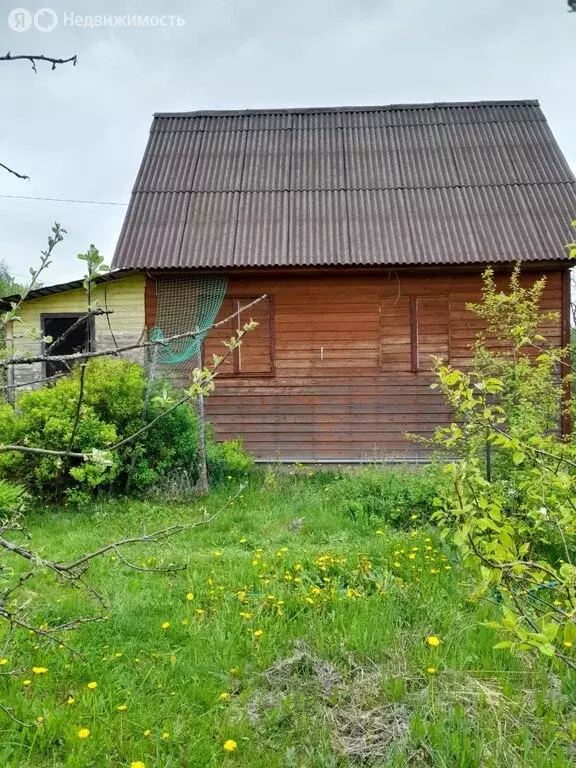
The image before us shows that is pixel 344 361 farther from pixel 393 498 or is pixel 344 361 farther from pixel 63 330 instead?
pixel 63 330

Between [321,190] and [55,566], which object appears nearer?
[55,566]

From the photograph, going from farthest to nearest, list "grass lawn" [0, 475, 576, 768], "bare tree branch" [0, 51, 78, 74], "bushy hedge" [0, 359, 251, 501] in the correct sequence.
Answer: "bushy hedge" [0, 359, 251, 501] → "grass lawn" [0, 475, 576, 768] → "bare tree branch" [0, 51, 78, 74]

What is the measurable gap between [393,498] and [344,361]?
3.43 metres

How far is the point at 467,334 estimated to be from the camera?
805 centimetres

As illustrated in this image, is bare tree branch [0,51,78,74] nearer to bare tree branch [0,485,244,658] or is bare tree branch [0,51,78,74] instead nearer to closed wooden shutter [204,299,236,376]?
bare tree branch [0,485,244,658]

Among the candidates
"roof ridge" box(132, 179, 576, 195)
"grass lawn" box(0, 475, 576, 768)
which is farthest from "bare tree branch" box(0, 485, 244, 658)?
"roof ridge" box(132, 179, 576, 195)

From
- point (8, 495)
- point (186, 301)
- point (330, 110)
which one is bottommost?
point (8, 495)

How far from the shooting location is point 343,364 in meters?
8.10

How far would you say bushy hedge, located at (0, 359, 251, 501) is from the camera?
211 inches

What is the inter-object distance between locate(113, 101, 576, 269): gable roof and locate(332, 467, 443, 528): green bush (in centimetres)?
367

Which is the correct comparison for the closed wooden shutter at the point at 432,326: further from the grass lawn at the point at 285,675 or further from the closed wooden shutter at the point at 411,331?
the grass lawn at the point at 285,675

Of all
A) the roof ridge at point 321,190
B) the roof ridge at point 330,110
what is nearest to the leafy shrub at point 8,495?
the roof ridge at point 321,190

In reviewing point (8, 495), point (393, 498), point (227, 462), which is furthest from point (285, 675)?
point (227, 462)

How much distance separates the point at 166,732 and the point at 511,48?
16629 millimetres
